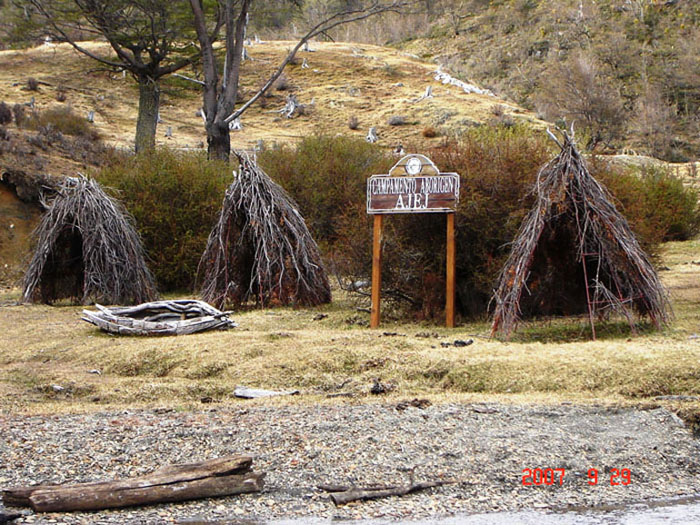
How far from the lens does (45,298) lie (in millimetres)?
15258

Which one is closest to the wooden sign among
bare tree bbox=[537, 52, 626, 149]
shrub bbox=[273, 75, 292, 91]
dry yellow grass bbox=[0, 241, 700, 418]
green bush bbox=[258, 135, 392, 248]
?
dry yellow grass bbox=[0, 241, 700, 418]

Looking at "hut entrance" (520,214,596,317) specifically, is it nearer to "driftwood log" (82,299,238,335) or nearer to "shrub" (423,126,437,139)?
"driftwood log" (82,299,238,335)

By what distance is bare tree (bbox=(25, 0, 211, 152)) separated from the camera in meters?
25.0

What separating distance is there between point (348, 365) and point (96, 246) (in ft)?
24.4

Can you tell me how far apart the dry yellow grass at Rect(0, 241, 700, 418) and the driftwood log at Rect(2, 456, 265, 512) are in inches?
84.0

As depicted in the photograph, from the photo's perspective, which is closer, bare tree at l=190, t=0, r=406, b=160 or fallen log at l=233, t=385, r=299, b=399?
fallen log at l=233, t=385, r=299, b=399

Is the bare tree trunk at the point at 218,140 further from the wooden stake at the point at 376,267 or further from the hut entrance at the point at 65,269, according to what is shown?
the wooden stake at the point at 376,267

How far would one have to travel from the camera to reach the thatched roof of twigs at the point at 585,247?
936cm

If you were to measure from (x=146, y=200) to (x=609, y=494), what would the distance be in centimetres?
1399

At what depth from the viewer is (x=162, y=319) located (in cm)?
1136

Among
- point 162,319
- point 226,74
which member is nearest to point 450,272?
point 162,319

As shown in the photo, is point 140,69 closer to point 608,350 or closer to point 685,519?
point 608,350

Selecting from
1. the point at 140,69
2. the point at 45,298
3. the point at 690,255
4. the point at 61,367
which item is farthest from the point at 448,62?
the point at 61,367
